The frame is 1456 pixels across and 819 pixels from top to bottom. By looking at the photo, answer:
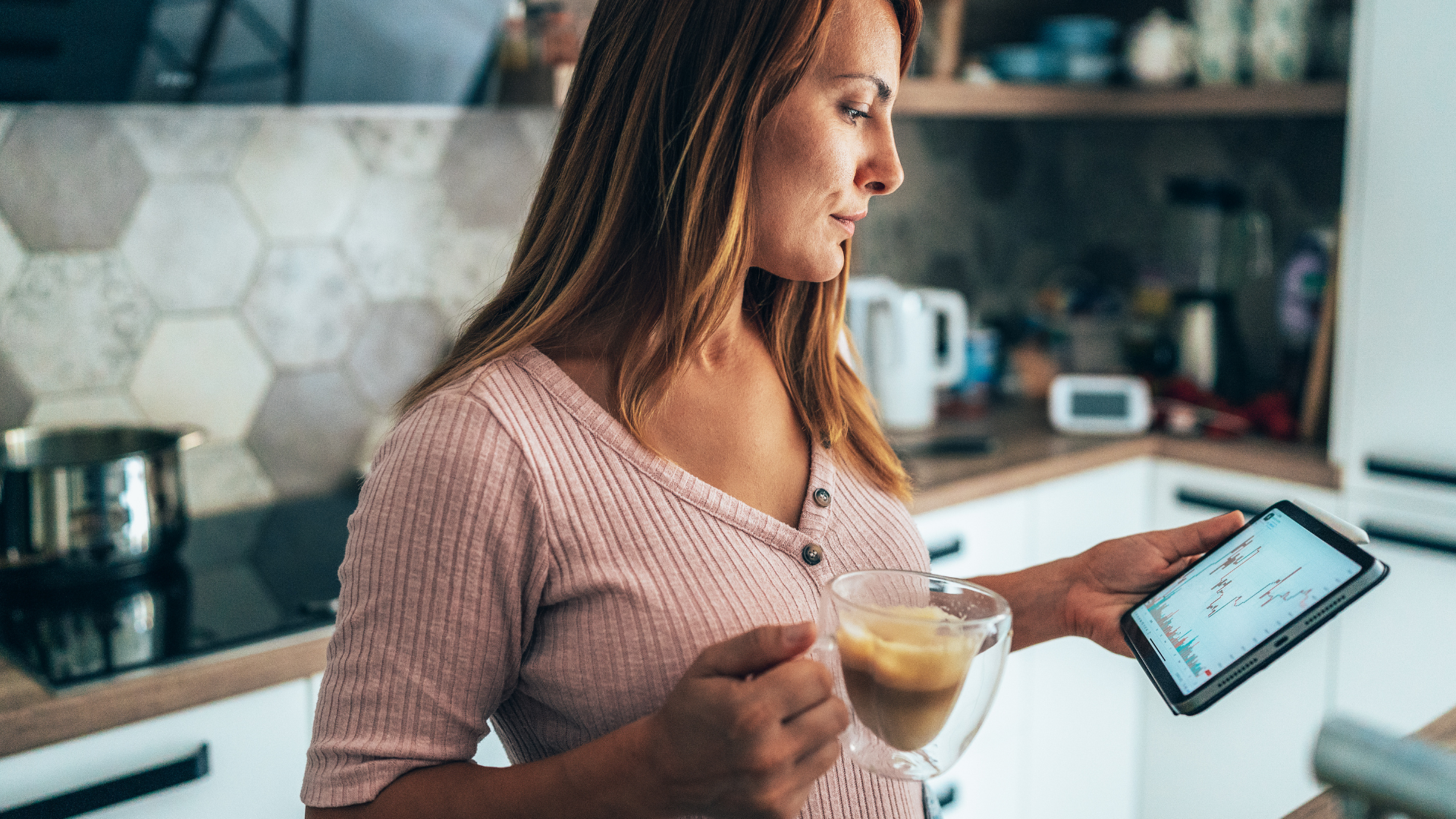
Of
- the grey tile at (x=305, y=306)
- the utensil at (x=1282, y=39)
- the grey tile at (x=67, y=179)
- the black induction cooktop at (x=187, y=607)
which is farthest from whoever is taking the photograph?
the utensil at (x=1282, y=39)

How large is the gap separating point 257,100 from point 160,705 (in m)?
0.79

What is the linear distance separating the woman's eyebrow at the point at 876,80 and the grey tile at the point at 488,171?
1108 millimetres

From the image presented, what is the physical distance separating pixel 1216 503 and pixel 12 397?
6.43ft

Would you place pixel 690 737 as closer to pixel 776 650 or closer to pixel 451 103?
pixel 776 650

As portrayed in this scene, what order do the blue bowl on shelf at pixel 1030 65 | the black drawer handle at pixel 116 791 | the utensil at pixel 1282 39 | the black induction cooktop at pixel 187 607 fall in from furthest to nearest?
the blue bowl on shelf at pixel 1030 65, the utensil at pixel 1282 39, the black induction cooktop at pixel 187 607, the black drawer handle at pixel 116 791

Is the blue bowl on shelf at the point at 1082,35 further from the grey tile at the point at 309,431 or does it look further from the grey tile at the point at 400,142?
the grey tile at the point at 309,431

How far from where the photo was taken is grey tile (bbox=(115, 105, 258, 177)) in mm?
1550

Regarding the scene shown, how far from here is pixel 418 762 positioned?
73cm

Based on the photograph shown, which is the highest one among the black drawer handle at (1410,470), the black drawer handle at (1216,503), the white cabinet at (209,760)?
the white cabinet at (209,760)

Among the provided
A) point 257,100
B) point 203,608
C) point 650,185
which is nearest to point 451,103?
point 257,100

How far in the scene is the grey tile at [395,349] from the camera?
1818 millimetres

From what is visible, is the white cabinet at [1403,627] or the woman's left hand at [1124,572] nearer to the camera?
the woman's left hand at [1124,572]

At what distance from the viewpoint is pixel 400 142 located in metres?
1.79

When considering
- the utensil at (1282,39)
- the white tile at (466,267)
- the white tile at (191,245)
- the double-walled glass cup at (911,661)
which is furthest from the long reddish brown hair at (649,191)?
the utensil at (1282,39)
